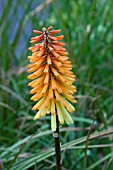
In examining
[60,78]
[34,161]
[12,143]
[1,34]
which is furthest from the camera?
[1,34]

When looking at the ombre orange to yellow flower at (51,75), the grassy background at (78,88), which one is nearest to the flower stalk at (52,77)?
the ombre orange to yellow flower at (51,75)

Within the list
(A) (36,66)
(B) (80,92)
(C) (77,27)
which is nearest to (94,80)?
(B) (80,92)

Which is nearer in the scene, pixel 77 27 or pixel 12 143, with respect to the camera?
pixel 12 143

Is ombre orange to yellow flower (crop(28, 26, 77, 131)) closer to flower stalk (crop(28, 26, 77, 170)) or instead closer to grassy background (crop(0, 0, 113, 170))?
flower stalk (crop(28, 26, 77, 170))

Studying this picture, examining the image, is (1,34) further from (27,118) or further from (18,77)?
(27,118)

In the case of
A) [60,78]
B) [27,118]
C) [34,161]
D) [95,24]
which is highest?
[95,24]

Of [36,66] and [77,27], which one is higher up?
[77,27]

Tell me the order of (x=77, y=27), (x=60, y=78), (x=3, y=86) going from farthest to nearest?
(x=77, y=27) < (x=3, y=86) < (x=60, y=78)

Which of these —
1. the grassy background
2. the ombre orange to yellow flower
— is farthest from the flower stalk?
the grassy background

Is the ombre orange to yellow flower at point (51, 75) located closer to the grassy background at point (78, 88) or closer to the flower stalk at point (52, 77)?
the flower stalk at point (52, 77)

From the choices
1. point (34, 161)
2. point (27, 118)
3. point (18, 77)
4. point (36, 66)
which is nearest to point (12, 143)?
point (27, 118)
